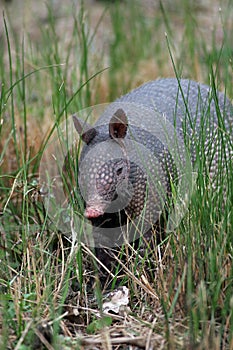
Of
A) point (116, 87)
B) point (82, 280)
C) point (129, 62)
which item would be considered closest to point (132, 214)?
point (82, 280)

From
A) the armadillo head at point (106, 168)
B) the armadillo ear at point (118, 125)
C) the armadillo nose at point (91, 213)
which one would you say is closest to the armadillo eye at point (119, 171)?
the armadillo head at point (106, 168)

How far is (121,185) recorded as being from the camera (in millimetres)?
3020

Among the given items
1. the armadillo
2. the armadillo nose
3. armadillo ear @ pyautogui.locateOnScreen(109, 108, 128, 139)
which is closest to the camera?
the armadillo nose

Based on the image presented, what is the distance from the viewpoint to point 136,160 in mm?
3180

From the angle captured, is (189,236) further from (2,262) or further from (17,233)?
(17,233)

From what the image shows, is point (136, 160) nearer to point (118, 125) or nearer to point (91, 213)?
point (118, 125)

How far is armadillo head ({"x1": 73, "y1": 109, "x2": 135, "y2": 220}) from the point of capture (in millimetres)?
2930

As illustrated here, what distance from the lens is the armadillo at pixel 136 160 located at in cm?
293

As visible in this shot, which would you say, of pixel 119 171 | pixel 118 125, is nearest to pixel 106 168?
pixel 119 171

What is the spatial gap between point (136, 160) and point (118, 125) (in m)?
0.22

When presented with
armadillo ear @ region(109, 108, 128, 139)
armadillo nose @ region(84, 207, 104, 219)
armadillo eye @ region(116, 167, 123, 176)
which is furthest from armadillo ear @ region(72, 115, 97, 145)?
armadillo nose @ region(84, 207, 104, 219)

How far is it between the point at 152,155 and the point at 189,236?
80 centimetres

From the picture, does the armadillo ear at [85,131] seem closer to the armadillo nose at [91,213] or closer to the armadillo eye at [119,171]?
the armadillo eye at [119,171]

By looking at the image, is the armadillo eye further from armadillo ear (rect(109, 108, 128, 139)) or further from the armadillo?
armadillo ear (rect(109, 108, 128, 139))
